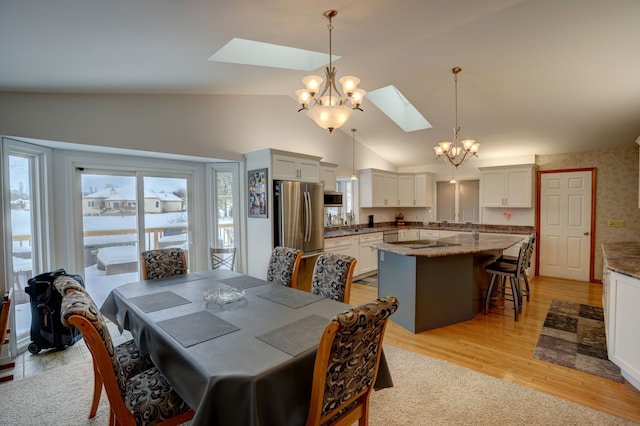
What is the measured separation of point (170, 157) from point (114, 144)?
767 millimetres

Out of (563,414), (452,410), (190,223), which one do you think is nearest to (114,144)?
(190,223)

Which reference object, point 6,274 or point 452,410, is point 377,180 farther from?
point 6,274

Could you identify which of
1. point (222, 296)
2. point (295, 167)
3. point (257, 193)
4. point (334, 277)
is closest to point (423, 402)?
point (334, 277)

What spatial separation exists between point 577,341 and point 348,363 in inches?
125

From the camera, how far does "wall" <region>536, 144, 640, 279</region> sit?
5125 mm

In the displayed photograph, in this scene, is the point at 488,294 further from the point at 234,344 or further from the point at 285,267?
the point at 234,344

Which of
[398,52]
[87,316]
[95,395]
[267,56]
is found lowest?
[95,395]

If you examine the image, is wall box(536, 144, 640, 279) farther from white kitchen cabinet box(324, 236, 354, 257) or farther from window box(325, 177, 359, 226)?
white kitchen cabinet box(324, 236, 354, 257)

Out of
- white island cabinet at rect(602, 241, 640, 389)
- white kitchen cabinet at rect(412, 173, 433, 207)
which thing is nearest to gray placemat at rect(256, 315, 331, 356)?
white island cabinet at rect(602, 241, 640, 389)

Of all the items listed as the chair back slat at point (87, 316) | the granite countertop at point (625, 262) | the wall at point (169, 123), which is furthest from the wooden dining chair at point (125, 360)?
the granite countertop at point (625, 262)

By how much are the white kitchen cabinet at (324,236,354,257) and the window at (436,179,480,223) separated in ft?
9.62

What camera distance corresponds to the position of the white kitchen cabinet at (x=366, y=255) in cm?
586

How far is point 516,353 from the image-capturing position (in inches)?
115

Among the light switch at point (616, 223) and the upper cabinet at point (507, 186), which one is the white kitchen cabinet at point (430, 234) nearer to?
the upper cabinet at point (507, 186)
